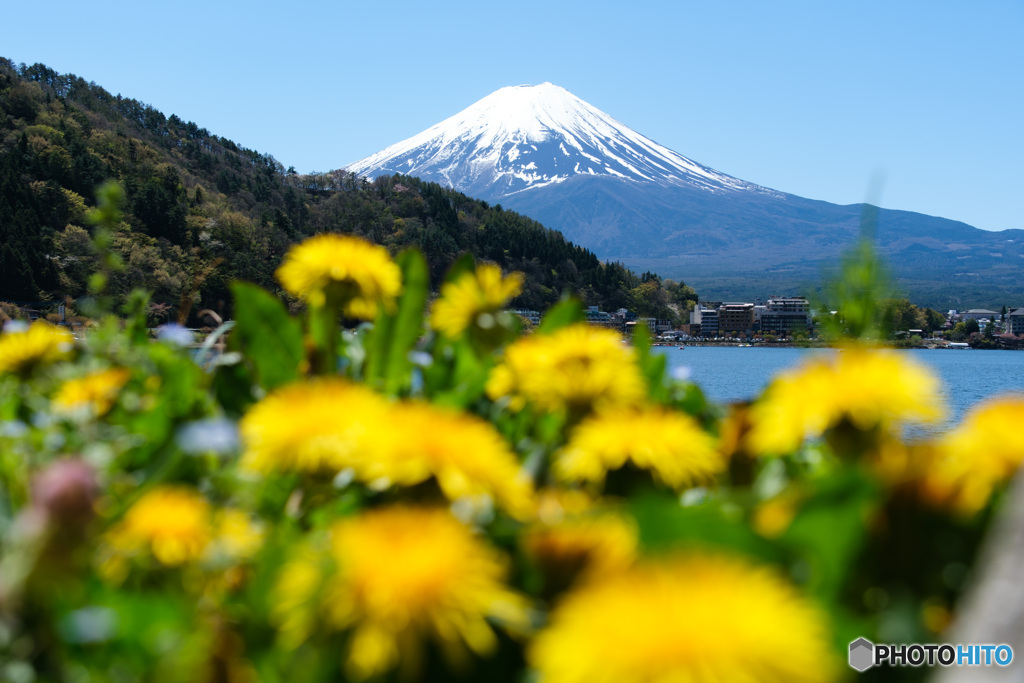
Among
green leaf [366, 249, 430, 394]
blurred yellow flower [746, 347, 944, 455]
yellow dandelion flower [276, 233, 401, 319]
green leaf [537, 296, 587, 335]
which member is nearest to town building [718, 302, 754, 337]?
green leaf [537, 296, 587, 335]

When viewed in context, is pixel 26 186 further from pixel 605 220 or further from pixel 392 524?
pixel 605 220

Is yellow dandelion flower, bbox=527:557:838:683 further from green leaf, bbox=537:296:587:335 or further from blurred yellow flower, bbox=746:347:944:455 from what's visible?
green leaf, bbox=537:296:587:335

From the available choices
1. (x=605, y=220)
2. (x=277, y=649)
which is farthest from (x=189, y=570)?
(x=605, y=220)

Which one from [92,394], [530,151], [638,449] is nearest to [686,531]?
[638,449]

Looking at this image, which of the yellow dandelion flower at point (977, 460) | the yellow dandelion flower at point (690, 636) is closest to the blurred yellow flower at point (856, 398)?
the yellow dandelion flower at point (977, 460)

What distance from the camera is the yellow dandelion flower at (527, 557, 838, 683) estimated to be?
30 cm

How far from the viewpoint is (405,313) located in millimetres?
1074

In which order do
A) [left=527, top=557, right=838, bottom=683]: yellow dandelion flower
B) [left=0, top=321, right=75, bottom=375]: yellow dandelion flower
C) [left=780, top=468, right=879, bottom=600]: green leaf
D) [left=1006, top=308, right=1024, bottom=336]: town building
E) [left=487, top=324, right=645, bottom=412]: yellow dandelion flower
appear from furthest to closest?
[left=1006, top=308, right=1024, bottom=336]: town building → [left=0, top=321, right=75, bottom=375]: yellow dandelion flower → [left=487, top=324, right=645, bottom=412]: yellow dandelion flower → [left=780, top=468, right=879, bottom=600]: green leaf → [left=527, top=557, right=838, bottom=683]: yellow dandelion flower

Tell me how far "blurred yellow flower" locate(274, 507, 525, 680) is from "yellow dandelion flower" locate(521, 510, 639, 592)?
0.04m

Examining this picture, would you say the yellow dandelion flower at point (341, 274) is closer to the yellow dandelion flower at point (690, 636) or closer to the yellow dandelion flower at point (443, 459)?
the yellow dandelion flower at point (443, 459)

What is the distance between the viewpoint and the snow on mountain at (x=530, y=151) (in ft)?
563

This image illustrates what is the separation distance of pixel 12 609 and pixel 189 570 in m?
0.14

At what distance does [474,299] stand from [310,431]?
44cm

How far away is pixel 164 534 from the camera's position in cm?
54
